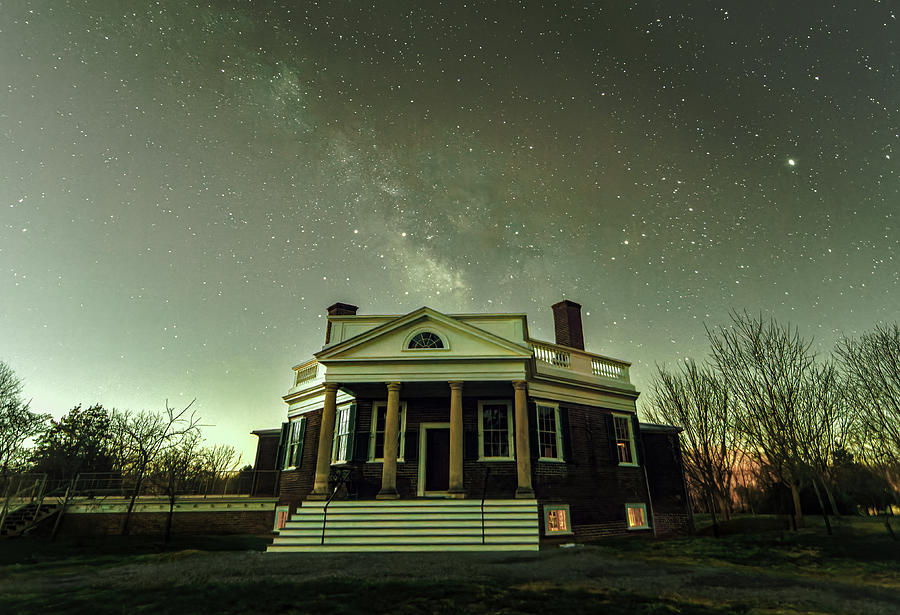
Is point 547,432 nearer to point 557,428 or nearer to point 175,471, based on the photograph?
point 557,428

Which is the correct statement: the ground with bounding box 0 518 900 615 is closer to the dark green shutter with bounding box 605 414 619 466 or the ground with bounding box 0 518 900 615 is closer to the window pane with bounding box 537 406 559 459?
the window pane with bounding box 537 406 559 459

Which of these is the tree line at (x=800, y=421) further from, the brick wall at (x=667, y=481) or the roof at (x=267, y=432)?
the roof at (x=267, y=432)

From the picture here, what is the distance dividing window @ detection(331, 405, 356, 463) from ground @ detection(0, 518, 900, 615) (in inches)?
239

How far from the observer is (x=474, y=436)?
691 inches

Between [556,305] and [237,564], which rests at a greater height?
[556,305]

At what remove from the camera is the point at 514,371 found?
53.7 feet

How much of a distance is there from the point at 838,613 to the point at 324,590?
684 cm

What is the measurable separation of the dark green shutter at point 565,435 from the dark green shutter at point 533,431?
3.89 feet

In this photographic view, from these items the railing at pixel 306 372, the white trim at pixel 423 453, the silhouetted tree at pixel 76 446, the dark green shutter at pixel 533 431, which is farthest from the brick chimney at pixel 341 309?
the silhouetted tree at pixel 76 446

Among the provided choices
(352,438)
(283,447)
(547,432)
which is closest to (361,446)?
(352,438)

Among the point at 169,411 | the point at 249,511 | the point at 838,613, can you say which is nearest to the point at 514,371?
the point at 838,613

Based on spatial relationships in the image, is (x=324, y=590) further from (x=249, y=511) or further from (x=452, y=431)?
(x=249, y=511)

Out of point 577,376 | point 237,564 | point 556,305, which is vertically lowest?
point 237,564

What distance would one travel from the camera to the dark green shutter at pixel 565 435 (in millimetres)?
17875
